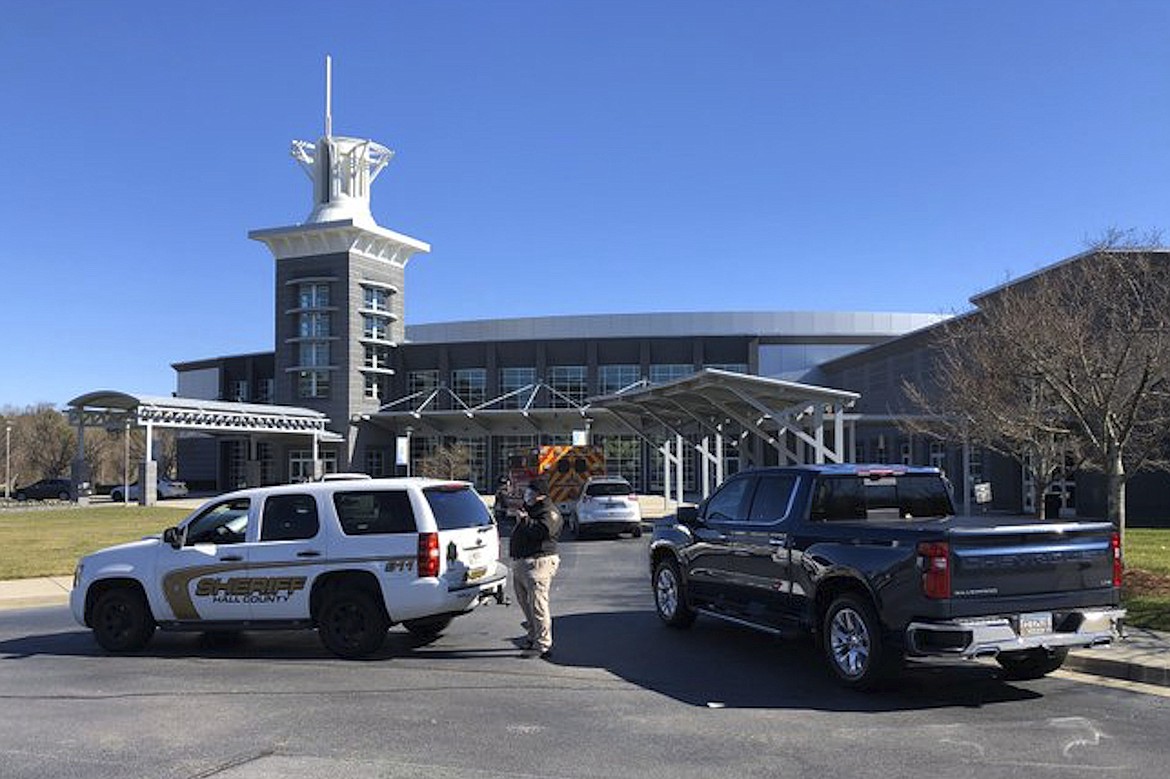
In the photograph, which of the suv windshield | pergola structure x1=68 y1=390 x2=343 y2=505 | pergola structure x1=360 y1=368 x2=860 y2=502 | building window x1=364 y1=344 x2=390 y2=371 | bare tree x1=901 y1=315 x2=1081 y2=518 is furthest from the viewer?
building window x1=364 y1=344 x2=390 y2=371

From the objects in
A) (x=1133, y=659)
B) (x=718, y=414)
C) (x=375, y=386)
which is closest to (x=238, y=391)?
(x=375, y=386)

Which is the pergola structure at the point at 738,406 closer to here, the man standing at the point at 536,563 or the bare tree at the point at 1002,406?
the bare tree at the point at 1002,406

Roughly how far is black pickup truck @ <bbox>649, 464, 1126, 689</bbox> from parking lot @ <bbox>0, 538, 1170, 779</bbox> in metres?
0.49

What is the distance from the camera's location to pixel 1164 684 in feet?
27.6

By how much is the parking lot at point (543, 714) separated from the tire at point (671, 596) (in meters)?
0.29

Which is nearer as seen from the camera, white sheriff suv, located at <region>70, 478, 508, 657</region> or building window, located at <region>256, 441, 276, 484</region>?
white sheriff suv, located at <region>70, 478, 508, 657</region>

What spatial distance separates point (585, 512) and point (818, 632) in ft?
57.0

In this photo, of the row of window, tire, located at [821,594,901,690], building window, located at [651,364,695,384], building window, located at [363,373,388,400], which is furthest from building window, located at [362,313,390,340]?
tire, located at [821,594,901,690]

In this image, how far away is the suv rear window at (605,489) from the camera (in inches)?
1037

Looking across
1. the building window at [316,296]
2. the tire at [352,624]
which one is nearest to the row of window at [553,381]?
the building window at [316,296]

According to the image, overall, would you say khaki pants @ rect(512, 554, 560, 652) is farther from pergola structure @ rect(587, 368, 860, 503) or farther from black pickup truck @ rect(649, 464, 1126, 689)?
pergola structure @ rect(587, 368, 860, 503)

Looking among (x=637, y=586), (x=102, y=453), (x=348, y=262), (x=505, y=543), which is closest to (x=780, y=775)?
(x=637, y=586)

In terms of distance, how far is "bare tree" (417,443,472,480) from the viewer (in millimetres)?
60031

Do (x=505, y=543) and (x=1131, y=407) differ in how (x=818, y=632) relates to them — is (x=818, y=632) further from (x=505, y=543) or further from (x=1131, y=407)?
(x=505, y=543)
